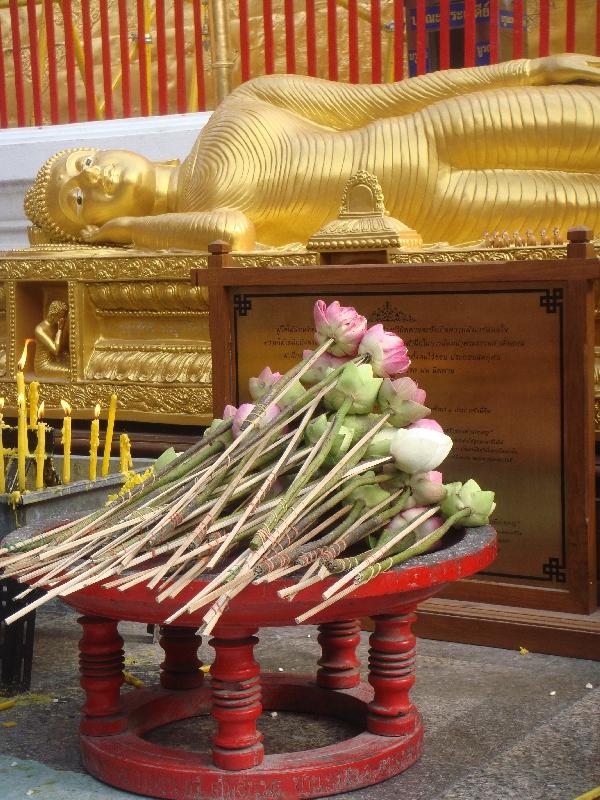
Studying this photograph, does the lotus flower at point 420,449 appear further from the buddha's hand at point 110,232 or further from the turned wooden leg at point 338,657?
the buddha's hand at point 110,232

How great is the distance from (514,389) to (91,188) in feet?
7.92

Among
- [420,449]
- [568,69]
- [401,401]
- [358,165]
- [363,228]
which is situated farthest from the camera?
[358,165]

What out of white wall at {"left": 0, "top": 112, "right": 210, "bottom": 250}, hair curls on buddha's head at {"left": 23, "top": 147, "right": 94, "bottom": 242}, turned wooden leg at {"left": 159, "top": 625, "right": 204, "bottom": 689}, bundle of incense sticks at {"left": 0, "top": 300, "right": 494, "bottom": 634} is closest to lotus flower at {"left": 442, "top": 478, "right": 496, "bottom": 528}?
bundle of incense sticks at {"left": 0, "top": 300, "right": 494, "bottom": 634}

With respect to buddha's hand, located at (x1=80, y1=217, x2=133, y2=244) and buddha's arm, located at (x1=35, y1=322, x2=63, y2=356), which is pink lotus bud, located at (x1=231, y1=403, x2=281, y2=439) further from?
buddha's hand, located at (x1=80, y1=217, x2=133, y2=244)

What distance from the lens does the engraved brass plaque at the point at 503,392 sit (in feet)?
10.0

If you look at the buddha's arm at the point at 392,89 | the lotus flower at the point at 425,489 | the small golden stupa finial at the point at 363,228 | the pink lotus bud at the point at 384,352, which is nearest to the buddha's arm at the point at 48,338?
the buddha's arm at the point at 392,89

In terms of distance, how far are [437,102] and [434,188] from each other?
36 cm

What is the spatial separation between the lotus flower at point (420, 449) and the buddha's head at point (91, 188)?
292 centimetres

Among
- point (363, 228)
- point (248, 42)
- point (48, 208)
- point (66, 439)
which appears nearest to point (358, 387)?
point (66, 439)

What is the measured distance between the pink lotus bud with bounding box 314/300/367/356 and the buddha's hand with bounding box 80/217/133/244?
2.47 metres

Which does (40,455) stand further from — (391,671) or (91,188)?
(91,188)

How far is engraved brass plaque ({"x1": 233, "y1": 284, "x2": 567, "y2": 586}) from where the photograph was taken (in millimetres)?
3062

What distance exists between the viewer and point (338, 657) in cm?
262

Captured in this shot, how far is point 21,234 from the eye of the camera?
5.83 meters
